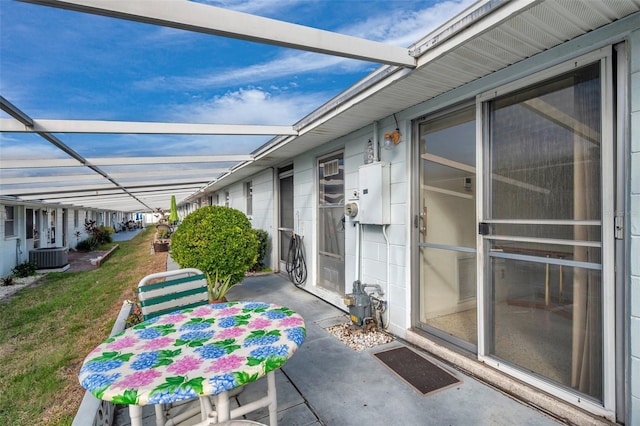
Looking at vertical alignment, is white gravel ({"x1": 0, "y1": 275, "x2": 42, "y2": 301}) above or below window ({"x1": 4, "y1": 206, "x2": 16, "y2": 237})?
below

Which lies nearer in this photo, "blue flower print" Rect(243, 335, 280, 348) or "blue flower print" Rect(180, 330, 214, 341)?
"blue flower print" Rect(243, 335, 280, 348)

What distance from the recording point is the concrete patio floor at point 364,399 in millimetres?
2023

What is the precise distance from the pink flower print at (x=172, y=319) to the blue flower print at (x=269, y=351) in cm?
78

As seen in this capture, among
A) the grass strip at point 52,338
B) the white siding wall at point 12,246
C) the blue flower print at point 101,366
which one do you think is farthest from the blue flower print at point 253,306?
the white siding wall at point 12,246

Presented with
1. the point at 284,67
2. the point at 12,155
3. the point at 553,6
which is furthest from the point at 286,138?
the point at 12,155

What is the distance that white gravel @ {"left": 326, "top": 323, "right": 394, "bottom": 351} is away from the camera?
Result: 3160 mm

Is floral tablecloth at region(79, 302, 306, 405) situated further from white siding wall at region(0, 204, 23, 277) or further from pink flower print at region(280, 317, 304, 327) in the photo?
white siding wall at region(0, 204, 23, 277)

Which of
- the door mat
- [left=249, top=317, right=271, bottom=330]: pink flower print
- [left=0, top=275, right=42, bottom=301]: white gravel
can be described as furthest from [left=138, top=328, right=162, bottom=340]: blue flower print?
[left=0, top=275, right=42, bottom=301]: white gravel

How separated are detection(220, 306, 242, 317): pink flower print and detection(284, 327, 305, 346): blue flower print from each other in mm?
533

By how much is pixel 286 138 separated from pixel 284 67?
1945mm

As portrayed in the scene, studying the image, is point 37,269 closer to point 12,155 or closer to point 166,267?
point 166,267

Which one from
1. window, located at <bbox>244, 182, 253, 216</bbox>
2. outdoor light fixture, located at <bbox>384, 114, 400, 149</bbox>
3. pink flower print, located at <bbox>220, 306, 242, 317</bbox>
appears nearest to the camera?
pink flower print, located at <bbox>220, 306, 242, 317</bbox>

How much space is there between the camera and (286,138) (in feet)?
14.5

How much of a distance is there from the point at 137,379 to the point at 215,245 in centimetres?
332
